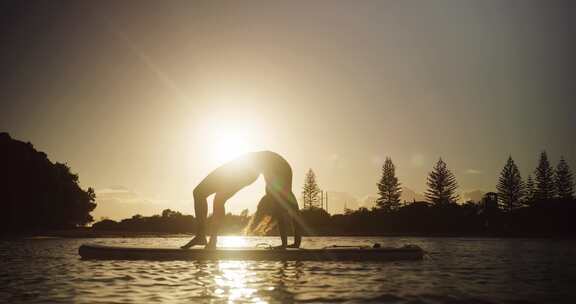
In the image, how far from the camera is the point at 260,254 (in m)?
18.5

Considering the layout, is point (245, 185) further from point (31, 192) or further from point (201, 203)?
point (31, 192)

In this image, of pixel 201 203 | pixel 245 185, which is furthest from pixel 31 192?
pixel 245 185

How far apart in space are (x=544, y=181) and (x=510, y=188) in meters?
6.54

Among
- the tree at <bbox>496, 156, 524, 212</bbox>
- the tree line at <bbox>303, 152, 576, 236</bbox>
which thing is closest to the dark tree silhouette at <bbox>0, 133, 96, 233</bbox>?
the tree line at <bbox>303, 152, 576, 236</bbox>

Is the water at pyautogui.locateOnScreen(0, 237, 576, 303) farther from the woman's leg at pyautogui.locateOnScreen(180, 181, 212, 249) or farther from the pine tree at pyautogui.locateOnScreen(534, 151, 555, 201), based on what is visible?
the pine tree at pyautogui.locateOnScreen(534, 151, 555, 201)

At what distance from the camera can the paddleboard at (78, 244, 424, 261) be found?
59.5ft

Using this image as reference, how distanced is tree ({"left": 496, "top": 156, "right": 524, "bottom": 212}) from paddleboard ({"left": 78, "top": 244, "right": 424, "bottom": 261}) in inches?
3045

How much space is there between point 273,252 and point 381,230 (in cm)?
7045

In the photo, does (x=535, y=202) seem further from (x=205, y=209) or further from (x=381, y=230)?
(x=205, y=209)

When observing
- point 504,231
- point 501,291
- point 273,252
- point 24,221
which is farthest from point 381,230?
point 501,291

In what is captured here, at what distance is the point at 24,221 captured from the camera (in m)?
60.4

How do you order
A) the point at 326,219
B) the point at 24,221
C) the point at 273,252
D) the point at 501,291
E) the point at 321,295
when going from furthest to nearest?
the point at 326,219
the point at 24,221
the point at 273,252
the point at 501,291
the point at 321,295

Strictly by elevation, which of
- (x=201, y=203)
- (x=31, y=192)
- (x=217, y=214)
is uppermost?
(x=31, y=192)

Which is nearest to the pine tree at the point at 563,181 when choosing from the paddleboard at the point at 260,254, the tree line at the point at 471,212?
the tree line at the point at 471,212
